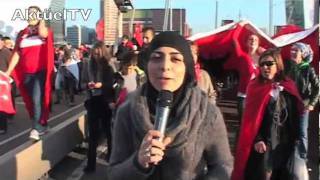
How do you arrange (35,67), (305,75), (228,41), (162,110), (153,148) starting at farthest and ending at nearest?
(228,41), (305,75), (35,67), (162,110), (153,148)

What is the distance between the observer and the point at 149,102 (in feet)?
7.62

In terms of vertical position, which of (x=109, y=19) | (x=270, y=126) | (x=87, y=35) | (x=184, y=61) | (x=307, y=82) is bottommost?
(x=270, y=126)

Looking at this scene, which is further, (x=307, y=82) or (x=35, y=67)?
(x=307, y=82)

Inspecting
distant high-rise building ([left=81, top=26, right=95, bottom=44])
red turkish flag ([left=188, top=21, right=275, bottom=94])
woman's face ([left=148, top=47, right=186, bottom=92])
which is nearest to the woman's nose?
woman's face ([left=148, top=47, right=186, bottom=92])

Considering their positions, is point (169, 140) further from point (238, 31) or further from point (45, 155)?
point (238, 31)

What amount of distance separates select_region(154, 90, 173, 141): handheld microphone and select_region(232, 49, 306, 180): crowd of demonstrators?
326 cm

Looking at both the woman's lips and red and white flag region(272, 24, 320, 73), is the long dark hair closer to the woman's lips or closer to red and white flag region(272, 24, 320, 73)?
the woman's lips

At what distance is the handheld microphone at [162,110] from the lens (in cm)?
204

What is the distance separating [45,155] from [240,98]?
293 centimetres

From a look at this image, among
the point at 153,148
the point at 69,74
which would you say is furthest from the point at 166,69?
the point at 69,74

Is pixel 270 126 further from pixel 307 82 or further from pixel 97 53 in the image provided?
pixel 97 53

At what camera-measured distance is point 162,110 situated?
81.4 inches

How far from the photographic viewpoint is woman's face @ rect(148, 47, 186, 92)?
2236 millimetres

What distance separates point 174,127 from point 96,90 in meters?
5.42
